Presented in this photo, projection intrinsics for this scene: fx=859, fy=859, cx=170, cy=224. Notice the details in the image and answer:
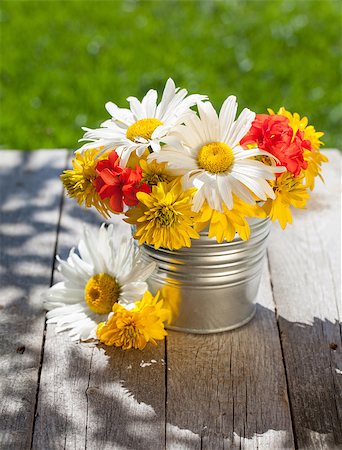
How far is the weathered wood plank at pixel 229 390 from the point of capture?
2.07 metres

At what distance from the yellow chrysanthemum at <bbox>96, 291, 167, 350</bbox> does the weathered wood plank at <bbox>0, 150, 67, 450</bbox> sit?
21 cm

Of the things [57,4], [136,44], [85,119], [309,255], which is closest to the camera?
[309,255]

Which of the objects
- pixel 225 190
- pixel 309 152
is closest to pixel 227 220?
pixel 225 190

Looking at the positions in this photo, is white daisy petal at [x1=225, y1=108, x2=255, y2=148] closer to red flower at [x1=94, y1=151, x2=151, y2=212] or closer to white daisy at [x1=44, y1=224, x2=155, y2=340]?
red flower at [x1=94, y1=151, x2=151, y2=212]

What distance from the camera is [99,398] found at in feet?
7.17

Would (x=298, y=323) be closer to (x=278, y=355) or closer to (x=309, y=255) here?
(x=278, y=355)

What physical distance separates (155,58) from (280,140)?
2.67 m

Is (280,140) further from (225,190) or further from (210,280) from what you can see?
(210,280)

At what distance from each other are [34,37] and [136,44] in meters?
0.59

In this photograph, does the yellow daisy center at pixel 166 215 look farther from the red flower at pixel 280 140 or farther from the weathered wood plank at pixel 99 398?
the weathered wood plank at pixel 99 398

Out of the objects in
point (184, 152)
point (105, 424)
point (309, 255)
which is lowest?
point (105, 424)

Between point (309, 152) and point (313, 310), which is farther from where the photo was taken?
point (313, 310)

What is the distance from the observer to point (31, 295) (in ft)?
8.52

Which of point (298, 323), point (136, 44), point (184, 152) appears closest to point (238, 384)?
point (298, 323)
